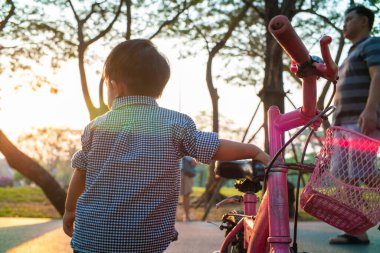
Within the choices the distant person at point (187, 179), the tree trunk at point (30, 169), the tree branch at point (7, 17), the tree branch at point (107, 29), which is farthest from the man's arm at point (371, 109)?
the tree branch at point (7, 17)

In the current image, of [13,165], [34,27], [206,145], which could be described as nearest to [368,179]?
[206,145]

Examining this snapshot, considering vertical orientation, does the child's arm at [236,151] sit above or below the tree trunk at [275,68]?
below

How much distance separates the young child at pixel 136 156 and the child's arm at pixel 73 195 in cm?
8

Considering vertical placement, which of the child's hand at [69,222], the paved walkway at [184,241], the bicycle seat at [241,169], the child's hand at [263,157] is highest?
the child's hand at [263,157]

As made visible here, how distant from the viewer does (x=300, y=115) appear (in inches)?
62.4

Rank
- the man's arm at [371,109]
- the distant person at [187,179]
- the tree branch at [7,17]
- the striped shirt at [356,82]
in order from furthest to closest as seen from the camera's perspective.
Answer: the tree branch at [7,17], the distant person at [187,179], the striped shirt at [356,82], the man's arm at [371,109]

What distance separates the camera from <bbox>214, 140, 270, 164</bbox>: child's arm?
66.3 inches

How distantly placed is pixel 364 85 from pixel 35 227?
420cm

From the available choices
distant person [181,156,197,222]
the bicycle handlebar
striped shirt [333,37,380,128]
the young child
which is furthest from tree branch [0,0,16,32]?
the bicycle handlebar

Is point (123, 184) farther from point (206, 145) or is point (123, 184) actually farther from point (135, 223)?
point (206, 145)

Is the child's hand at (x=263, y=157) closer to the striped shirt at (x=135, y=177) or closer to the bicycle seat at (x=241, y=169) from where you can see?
the striped shirt at (x=135, y=177)

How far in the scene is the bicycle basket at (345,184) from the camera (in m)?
1.45

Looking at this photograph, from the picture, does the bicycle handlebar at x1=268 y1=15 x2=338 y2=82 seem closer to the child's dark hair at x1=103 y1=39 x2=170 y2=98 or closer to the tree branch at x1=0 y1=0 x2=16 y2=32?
the child's dark hair at x1=103 y1=39 x2=170 y2=98

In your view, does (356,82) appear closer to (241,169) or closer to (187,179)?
(241,169)
